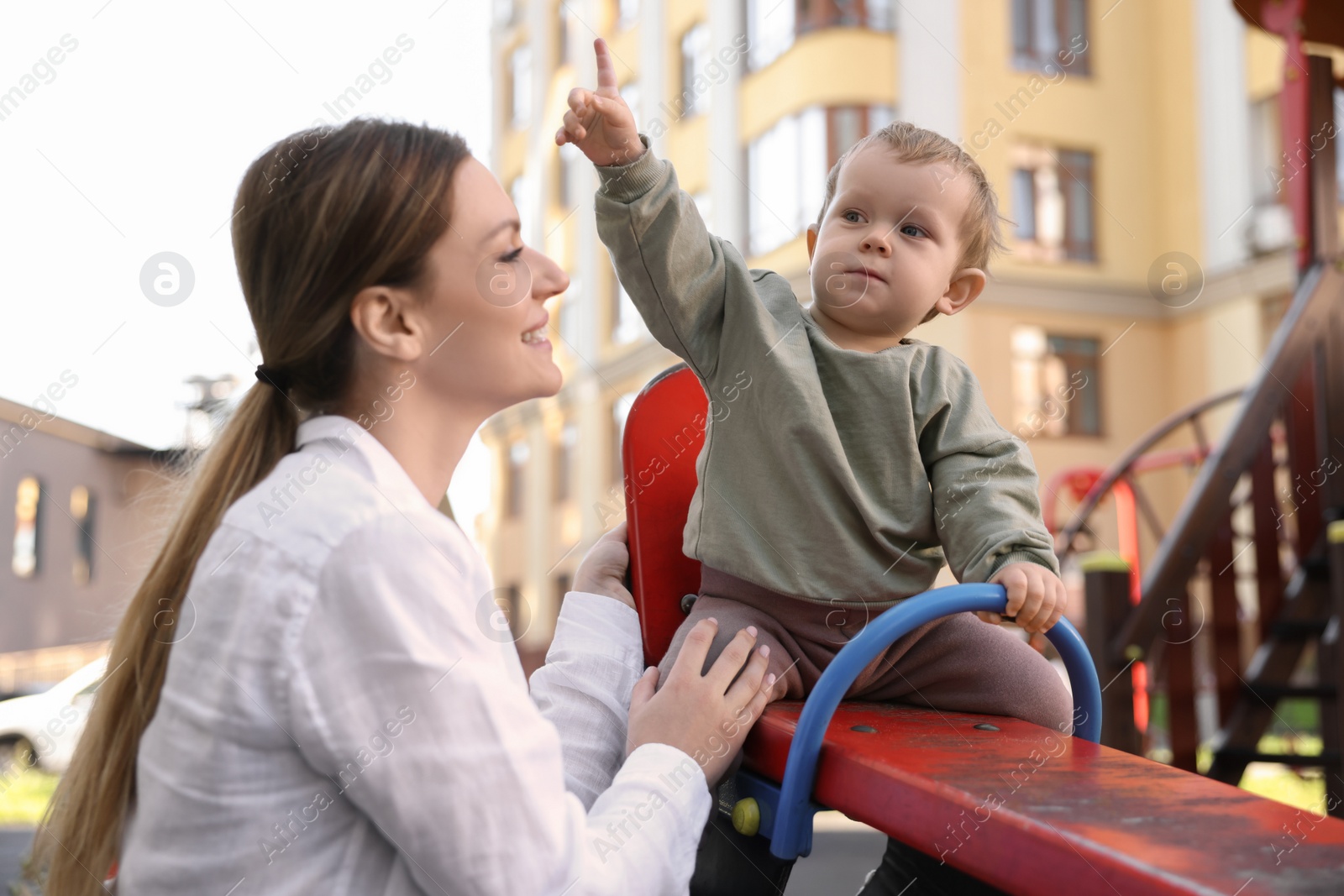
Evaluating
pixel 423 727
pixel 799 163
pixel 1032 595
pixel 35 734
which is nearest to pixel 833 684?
pixel 1032 595

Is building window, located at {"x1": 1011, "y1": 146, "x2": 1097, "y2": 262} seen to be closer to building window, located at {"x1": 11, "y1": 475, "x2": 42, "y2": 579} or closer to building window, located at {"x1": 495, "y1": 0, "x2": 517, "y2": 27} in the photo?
building window, located at {"x1": 495, "y1": 0, "x2": 517, "y2": 27}

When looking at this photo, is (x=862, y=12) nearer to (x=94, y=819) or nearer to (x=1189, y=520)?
(x=1189, y=520)

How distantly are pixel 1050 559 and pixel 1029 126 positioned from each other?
1351 cm

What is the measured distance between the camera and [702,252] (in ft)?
6.18

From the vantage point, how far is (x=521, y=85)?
1989cm

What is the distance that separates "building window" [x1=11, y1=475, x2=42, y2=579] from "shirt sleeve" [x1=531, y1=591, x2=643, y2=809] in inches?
731

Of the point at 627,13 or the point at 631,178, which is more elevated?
the point at 627,13

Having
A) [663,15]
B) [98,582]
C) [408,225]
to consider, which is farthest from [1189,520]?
[98,582]

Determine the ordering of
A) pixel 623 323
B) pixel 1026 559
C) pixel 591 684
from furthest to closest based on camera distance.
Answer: pixel 623 323
pixel 591 684
pixel 1026 559

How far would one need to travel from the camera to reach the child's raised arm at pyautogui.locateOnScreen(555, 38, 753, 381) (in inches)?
65.7

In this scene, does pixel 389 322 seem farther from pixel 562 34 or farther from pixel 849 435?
pixel 562 34

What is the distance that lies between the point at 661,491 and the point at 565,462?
1569 centimetres

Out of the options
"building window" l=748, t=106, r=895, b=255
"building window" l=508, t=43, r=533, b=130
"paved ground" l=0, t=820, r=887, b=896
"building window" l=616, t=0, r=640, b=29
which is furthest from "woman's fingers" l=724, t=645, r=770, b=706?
"building window" l=508, t=43, r=533, b=130

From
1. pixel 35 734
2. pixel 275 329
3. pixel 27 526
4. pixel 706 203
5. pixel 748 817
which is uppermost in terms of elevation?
pixel 706 203
